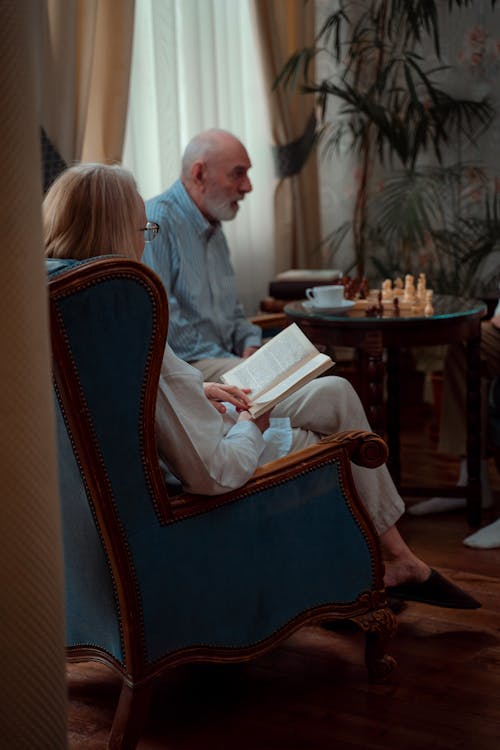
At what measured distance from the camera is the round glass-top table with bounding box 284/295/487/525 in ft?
10.6

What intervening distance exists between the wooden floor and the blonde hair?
3.24 ft

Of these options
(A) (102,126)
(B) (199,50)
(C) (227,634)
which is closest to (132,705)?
(C) (227,634)

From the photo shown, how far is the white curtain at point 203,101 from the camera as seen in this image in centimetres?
423

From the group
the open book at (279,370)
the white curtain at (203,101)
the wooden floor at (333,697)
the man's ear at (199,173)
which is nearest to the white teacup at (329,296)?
Answer: the man's ear at (199,173)

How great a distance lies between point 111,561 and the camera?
2.01m

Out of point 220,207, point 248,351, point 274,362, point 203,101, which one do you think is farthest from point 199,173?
point 274,362

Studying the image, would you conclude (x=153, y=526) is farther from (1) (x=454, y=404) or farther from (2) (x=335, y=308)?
(1) (x=454, y=404)

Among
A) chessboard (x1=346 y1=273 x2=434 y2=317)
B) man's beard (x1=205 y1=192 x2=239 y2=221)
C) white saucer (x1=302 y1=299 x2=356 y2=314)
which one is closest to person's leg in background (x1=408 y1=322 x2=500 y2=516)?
chessboard (x1=346 y1=273 x2=434 y2=317)

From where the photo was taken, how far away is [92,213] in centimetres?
207

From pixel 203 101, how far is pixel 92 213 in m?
2.66

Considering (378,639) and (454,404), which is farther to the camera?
(454,404)

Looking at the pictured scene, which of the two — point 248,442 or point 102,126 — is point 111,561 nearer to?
point 248,442

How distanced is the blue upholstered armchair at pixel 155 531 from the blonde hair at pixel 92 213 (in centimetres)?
17

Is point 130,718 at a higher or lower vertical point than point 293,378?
lower
